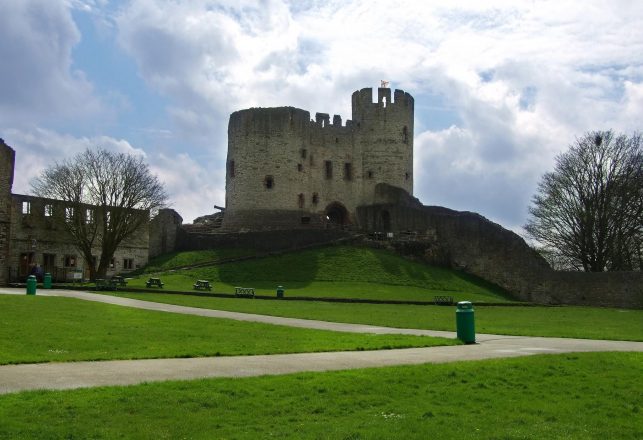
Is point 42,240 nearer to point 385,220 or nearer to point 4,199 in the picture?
point 4,199

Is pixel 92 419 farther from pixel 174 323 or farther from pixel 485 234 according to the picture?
pixel 485 234

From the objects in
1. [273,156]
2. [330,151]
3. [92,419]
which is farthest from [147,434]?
[330,151]

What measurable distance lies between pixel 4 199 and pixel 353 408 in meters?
32.4

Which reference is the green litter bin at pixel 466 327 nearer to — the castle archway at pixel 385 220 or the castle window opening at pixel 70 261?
the castle window opening at pixel 70 261

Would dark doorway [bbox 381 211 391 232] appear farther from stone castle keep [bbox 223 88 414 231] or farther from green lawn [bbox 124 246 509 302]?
green lawn [bbox 124 246 509 302]

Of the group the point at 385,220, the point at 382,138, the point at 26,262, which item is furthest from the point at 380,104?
the point at 26,262

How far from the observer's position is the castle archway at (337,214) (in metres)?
59.0

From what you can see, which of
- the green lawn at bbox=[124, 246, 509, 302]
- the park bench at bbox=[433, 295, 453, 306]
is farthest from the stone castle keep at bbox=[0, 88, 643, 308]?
the park bench at bbox=[433, 295, 453, 306]

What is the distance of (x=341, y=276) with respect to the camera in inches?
1695

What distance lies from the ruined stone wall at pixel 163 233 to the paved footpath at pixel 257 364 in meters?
39.0

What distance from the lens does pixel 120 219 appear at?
145 feet

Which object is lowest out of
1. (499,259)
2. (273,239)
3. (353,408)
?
(353,408)

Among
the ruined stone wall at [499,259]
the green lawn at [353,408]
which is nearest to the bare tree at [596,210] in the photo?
the ruined stone wall at [499,259]

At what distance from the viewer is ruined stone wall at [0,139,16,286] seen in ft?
121
